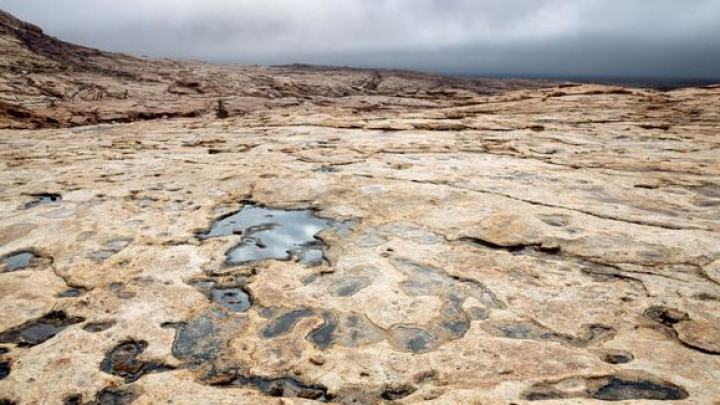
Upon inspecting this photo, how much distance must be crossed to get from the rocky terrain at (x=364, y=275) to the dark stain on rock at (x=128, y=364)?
0.07 feet

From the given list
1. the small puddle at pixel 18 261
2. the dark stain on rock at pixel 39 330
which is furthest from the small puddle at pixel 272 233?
the small puddle at pixel 18 261

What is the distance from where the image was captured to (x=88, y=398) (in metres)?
3.32

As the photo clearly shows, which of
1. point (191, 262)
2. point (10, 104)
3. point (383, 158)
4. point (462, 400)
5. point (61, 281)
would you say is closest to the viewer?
point (462, 400)

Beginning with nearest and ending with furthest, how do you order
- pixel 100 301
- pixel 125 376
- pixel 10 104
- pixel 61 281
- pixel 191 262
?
pixel 125 376 → pixel 100 301 → pixel 61 281 → pixel 191 262 → pixel 10 104

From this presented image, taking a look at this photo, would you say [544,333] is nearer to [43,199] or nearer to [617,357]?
[617,357]

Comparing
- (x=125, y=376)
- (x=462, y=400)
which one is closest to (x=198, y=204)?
(x=125, y=376)

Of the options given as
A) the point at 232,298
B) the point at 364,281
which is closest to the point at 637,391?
the point at 364,281

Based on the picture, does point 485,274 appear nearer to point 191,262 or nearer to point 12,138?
point 191,262

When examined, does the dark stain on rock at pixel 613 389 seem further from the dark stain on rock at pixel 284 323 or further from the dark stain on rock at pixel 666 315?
the dark stain on rock at pixel 284 323

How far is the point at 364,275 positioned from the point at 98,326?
2.65 metres

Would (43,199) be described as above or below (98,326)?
above

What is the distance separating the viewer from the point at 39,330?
13.7 feet

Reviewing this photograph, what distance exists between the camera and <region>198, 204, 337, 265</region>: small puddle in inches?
227

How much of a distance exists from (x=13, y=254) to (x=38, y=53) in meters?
30.5
